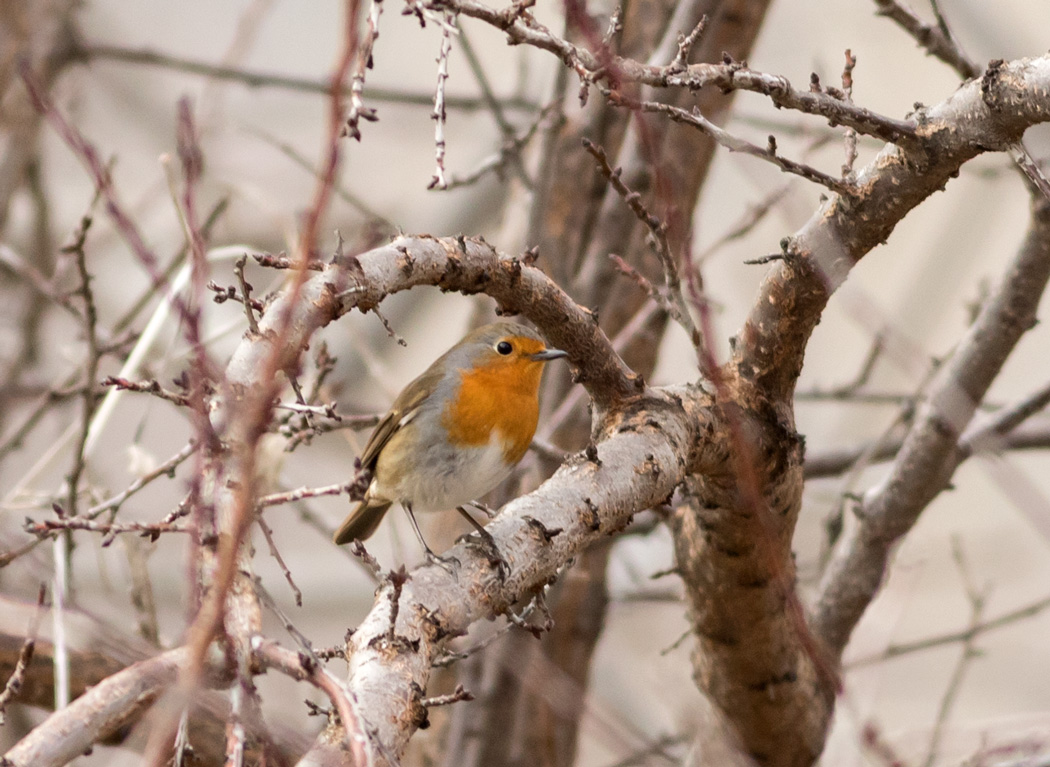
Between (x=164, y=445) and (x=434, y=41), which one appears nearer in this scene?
(x=164, y=445)

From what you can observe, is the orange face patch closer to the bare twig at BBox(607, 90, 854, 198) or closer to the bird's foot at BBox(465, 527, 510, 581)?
the bird's foot at BBox(465, 527, 510, 581)

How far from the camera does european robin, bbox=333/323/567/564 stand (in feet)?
10.3

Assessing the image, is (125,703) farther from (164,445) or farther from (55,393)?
(164,445)

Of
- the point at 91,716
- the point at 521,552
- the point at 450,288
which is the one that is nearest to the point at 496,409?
the point at 450,288

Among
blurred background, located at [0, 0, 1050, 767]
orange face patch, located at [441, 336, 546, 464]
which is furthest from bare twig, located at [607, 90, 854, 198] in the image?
blurred background, located at [0, 0, 1050, 767]

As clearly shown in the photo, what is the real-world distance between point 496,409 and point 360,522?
2.79 ft

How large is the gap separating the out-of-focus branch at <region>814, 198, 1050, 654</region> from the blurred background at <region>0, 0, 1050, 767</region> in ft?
4.37

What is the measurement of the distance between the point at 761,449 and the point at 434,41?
9701 millimetres

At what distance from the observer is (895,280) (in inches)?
394

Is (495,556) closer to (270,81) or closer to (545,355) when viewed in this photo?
(545,355)

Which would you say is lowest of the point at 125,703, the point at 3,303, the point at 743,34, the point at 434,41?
the point at 125,703

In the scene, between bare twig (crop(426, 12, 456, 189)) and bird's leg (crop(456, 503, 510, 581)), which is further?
bird's leg (crop(456, 503, 510, 581))

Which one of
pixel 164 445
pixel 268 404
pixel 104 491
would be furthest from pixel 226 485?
pixel 164 445

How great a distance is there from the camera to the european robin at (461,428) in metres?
3.14
